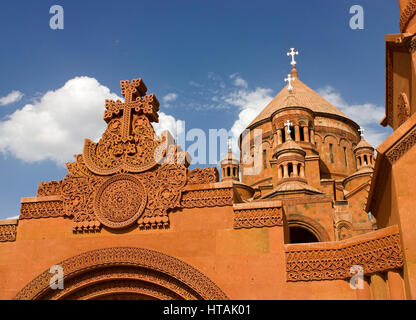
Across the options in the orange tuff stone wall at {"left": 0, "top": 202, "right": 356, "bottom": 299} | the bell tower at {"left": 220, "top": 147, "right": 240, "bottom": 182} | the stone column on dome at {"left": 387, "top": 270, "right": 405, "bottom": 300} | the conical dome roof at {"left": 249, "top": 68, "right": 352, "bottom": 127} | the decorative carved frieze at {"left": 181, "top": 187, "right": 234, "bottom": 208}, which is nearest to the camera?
the stone column on dome at {"left": 387, "top": 270, "right": 405, "bottom": 300}

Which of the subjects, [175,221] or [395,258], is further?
[175,221]

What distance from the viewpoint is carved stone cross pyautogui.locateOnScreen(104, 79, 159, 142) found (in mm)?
8422

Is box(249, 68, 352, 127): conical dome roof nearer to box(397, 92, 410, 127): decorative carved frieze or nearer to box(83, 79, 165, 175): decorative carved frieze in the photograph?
box(397, 92, 410, 127): decorative carved frieze

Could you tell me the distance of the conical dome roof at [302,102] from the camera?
35.7m

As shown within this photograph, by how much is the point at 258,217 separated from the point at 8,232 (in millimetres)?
4899

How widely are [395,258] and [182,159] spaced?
13.2 ft

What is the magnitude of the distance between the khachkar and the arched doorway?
1.82 feet

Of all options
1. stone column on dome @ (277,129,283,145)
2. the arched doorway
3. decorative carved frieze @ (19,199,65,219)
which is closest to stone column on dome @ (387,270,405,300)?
the arched doorway

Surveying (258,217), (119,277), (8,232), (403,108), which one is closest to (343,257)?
(258,217)
